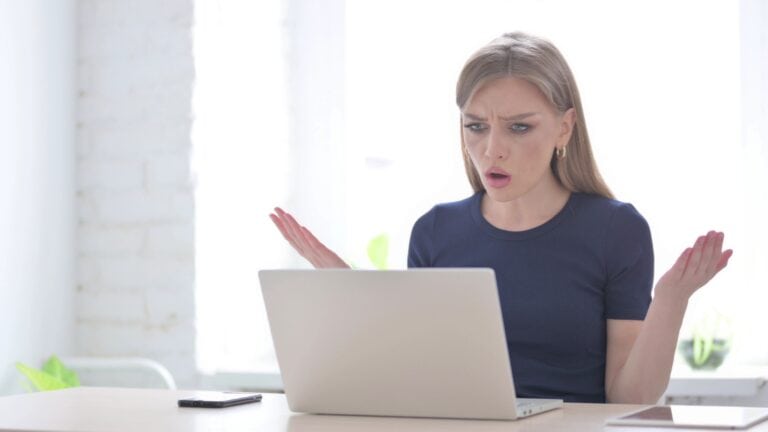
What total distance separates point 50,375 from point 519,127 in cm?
133

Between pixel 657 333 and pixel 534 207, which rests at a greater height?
pixel 534 207

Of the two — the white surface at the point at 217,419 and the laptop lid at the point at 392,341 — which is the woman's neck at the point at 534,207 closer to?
the white surface at the point at 217,419

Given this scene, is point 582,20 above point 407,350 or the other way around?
above

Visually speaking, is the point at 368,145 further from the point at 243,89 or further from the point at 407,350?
the point at 407,350

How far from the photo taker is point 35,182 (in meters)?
3.02

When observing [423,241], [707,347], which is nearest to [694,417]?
[423,241]

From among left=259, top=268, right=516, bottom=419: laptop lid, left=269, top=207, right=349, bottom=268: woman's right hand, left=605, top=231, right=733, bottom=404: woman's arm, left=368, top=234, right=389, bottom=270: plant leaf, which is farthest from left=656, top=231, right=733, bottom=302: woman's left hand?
left=368, top=234, right=389, bottom=270: plant leaf

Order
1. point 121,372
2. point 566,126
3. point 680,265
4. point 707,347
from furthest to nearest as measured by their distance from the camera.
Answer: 1. point 121,372
2. point 707,347
3. point 566,126
4. point 680,265

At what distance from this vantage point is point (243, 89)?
3.27 meters

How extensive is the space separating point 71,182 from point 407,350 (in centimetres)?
182

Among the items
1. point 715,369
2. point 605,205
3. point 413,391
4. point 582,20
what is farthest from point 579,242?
point 582,20

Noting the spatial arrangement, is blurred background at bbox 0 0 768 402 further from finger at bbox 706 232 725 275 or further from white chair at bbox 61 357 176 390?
finger at bbox 706 232 725 275

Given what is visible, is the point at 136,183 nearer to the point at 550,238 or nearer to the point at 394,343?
the point at 550,238

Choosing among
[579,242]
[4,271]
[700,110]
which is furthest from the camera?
[700,110]
